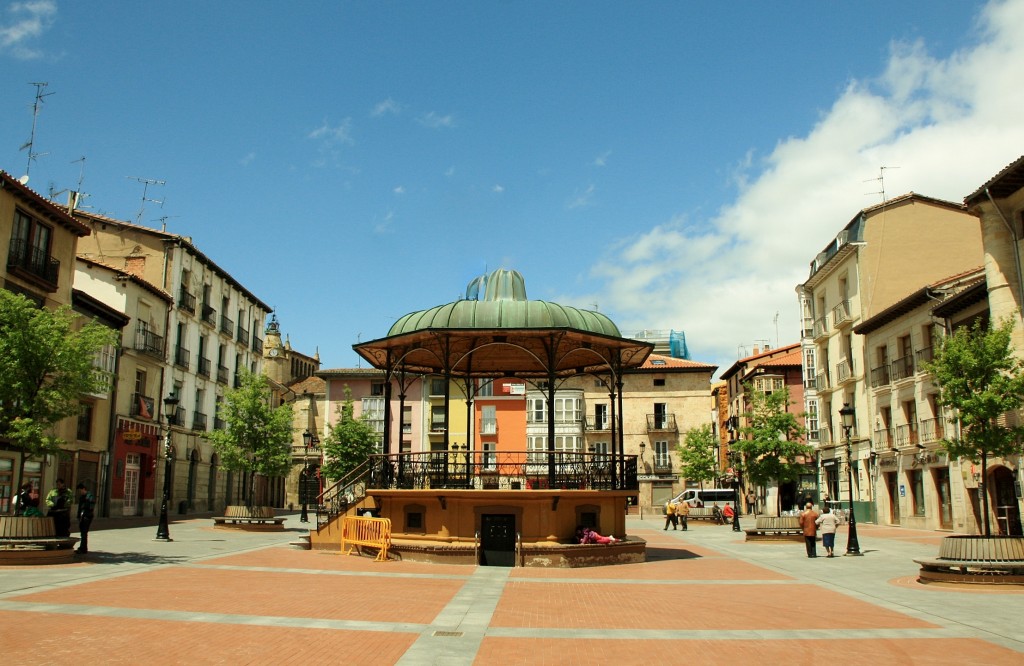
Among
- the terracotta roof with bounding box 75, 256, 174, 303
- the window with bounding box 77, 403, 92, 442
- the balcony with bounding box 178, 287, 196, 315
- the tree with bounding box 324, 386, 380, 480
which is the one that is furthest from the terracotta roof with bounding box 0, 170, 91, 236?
the tree with bounding box 324, 386, 380, 480

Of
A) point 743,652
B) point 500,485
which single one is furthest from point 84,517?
point 743,652

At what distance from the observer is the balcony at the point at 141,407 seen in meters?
40.2

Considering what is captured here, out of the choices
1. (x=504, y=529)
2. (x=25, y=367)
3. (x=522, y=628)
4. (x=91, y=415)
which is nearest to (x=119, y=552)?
(x=25, y=367)

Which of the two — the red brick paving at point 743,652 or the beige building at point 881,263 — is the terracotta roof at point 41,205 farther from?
the beige building at point 881,263

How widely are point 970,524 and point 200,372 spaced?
1624 inches

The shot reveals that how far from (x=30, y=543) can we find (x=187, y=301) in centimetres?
3169

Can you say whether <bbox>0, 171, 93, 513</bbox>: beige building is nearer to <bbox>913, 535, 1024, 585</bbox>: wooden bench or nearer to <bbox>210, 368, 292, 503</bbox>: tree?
<bbox>210, 368, 292, 503</bbox>: tree

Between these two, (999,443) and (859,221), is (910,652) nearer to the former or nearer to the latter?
(999,443)

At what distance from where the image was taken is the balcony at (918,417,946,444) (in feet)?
114

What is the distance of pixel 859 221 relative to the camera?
4319 cm

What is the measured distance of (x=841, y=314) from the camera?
1794 inches

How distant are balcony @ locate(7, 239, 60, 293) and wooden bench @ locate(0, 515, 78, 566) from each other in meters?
15.1

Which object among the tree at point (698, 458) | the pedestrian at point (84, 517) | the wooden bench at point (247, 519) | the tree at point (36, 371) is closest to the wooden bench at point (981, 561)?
the pedestrian at point (84, 517)

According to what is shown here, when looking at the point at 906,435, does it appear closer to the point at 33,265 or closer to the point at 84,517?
the point at 84,517
